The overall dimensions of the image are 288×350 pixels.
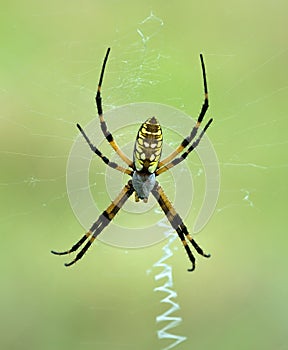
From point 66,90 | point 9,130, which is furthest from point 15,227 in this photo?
point 66,90

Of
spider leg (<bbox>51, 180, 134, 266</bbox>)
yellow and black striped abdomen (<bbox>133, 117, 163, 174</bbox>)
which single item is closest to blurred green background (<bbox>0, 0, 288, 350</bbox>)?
spider leg (<bbox>51, 180, 134, 266</bbox>)

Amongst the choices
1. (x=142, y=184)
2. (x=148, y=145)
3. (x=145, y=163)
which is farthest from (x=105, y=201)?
(x=148, y=145)

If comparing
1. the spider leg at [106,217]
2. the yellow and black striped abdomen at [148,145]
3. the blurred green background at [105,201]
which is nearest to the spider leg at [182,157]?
the yellow and black striped abdomen at [148,145]

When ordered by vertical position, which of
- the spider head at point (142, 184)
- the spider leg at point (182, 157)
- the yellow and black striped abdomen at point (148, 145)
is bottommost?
the yellow and black striped abdomen at point (148, 145)

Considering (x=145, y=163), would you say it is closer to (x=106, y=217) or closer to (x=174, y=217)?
(x=106, y=217)

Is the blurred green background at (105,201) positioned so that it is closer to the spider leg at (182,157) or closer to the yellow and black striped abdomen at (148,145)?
the spider leg at (182,157)

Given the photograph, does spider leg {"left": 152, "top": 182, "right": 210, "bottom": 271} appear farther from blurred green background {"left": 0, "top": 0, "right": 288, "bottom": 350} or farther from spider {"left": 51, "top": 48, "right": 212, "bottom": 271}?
blurred green background {"left": 0, "top": 0, "right": 288, "bottom": 350}
